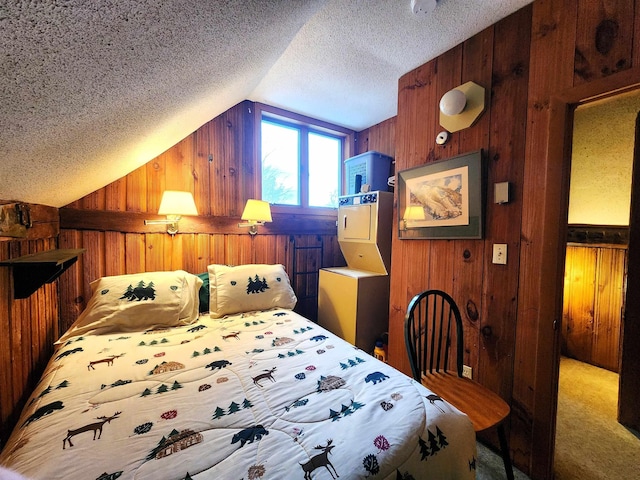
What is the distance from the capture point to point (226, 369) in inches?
46.6

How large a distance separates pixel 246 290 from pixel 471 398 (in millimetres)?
1552

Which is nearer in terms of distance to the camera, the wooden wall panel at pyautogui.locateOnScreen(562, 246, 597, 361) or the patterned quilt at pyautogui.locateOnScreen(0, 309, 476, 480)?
the patterned quilt at pyautogui.locateOnScreen(0, 309, 476, 480)

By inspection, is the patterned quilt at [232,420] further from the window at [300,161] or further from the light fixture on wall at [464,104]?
the window at [300,161]

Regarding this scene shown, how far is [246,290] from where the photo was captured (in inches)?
78.4

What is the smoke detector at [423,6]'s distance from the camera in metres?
1.31

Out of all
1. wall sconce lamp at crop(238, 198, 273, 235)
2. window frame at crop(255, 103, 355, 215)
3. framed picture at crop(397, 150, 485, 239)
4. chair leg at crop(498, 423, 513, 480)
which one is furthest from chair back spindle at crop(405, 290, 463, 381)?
window frame at crop(255, 103, 355, 215)

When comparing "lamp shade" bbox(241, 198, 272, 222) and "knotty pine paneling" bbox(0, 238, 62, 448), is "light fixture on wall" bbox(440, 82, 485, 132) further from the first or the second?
"knotty pine paneling" bbox(0, 238, 62, 448)

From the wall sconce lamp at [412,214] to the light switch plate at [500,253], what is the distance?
51 cm

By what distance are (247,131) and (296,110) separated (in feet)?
1.95

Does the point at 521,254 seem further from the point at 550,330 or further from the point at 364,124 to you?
the point at 364,124

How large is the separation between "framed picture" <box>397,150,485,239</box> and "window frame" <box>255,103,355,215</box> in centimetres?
120

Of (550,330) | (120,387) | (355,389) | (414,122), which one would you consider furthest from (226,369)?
(414,122)

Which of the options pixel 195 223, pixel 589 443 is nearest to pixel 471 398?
pixel 589 443

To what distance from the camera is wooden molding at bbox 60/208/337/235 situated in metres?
1.85
